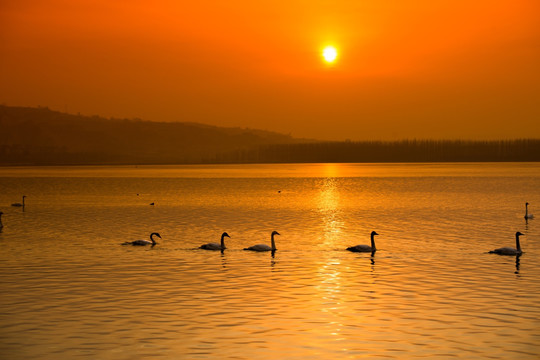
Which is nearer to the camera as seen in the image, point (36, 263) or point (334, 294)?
point (334, 294)

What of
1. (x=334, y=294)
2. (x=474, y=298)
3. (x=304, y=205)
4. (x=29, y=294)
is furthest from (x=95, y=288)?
(x=304, y=205)

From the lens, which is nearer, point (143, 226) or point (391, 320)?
point (391, 320)

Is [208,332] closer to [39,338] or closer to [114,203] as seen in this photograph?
[39,338]

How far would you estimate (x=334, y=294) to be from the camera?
2548cm

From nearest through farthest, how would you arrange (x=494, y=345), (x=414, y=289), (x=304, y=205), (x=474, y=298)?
(x=494, y=345) < (x=474, y=298) < (x=414, y=289) < (x=304, y=205)

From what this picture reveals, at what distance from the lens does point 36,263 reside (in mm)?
33250

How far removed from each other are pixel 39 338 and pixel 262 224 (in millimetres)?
34481

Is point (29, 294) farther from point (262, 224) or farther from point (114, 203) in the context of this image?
point (114, 203)

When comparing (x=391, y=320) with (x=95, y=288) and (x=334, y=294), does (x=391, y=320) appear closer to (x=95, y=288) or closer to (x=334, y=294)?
(x=334, y=294)

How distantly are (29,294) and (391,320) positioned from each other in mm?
13188

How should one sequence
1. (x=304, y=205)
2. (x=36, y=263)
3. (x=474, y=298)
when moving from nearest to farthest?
(x=474, y=298) → (x=36, y=263) → (x=304, y=205)

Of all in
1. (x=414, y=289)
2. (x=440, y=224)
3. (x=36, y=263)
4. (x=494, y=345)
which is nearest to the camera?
(x=494, y=345)

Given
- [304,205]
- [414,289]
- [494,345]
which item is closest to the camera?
[494,345]

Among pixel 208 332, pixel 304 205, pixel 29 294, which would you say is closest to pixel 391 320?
pixel 208 332
